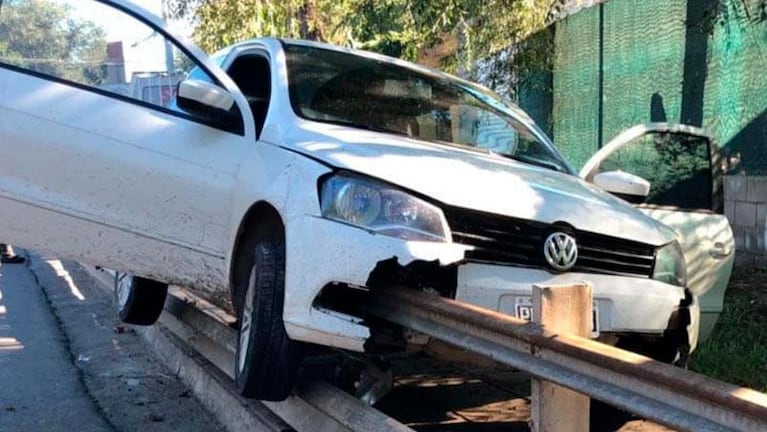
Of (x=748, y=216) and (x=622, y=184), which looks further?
(x=748, y=216)

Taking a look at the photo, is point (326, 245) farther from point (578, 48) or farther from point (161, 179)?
point (578, 48)

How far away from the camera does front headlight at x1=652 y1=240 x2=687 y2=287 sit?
4223mm

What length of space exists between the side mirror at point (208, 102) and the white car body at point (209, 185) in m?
0.06

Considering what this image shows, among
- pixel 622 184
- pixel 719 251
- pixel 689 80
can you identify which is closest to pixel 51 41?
pixel 622 184

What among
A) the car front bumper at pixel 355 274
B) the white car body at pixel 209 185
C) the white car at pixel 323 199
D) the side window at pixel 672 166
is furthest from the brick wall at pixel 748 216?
the car front bumper at pixel 355 274

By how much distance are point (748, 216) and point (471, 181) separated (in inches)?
231

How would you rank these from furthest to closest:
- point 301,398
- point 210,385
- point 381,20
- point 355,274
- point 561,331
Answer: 1. point 381,20
2. point 210,385
3. point 301,398
4. point 355,274
5. point 561,331

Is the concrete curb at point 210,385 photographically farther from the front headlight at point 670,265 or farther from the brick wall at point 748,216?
the brick wall at point 748,216

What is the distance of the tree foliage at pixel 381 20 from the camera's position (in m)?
10.4

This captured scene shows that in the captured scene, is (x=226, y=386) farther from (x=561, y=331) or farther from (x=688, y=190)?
(x=688, y=190)

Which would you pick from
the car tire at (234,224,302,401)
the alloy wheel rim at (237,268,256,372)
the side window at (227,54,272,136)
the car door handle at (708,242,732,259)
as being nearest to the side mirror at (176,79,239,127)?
the side window at (227,54,272,136)

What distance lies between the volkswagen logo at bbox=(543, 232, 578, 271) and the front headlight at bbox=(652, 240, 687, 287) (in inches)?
21.2

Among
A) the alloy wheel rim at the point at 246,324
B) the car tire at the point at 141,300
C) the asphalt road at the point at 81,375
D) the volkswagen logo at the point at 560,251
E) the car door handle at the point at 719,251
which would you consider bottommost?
the asphalt road at the point at 81,375

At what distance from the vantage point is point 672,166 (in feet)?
19.7
